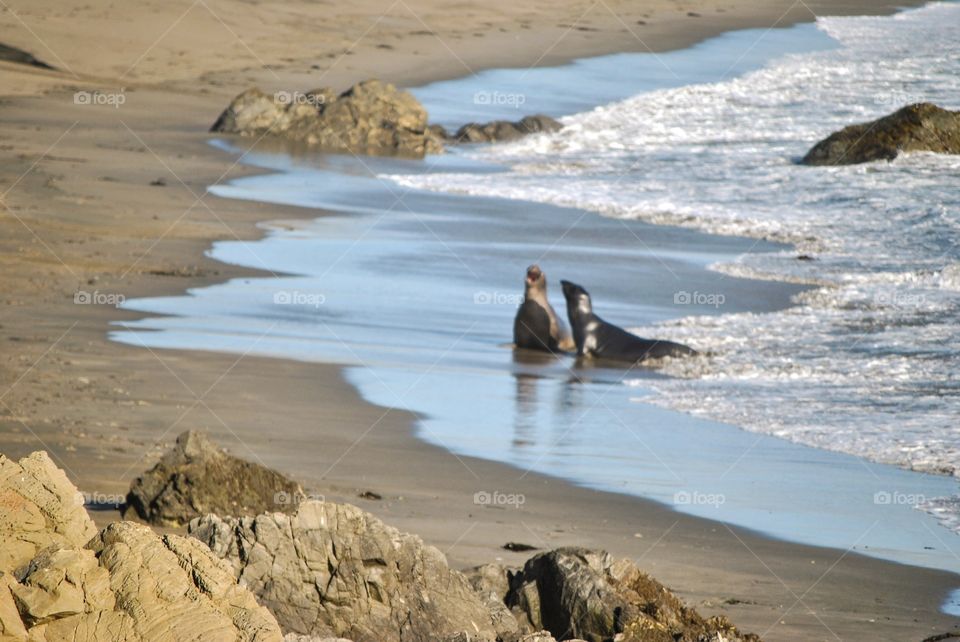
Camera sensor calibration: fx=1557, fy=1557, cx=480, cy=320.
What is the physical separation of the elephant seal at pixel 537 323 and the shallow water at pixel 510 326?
23cm

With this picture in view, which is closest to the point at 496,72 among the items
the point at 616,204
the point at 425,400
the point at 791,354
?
the point at 616,204

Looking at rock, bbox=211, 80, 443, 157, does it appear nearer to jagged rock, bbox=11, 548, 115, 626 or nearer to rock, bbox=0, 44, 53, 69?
rock, bbox=0, 44, 53, 69

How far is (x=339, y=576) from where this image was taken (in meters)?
4.50

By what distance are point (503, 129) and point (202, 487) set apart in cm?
1669

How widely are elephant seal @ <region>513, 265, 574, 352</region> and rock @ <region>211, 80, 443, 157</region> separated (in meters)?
8.94

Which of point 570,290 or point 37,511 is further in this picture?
point 570,290

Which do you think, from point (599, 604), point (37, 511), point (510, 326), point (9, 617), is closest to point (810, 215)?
point (510, 326)

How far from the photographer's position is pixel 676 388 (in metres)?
9.91

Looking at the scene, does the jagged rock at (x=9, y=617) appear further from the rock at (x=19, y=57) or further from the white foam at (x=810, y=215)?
the rock at (x=19, y=57)

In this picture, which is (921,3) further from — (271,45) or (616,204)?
(616,204)

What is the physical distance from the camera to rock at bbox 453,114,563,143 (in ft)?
72.4

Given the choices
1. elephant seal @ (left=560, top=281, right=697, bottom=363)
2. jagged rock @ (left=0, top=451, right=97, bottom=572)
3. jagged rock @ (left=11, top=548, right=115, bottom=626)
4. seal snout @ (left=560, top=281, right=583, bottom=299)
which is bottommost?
elephant seal @ (left=560, top=281, right=697, bottom=363)

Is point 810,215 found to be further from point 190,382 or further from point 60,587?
point 60,587

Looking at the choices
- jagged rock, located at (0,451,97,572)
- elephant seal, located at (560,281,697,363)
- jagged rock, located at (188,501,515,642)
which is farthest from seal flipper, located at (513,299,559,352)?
jagged rock, located at (0,451,97,572)
